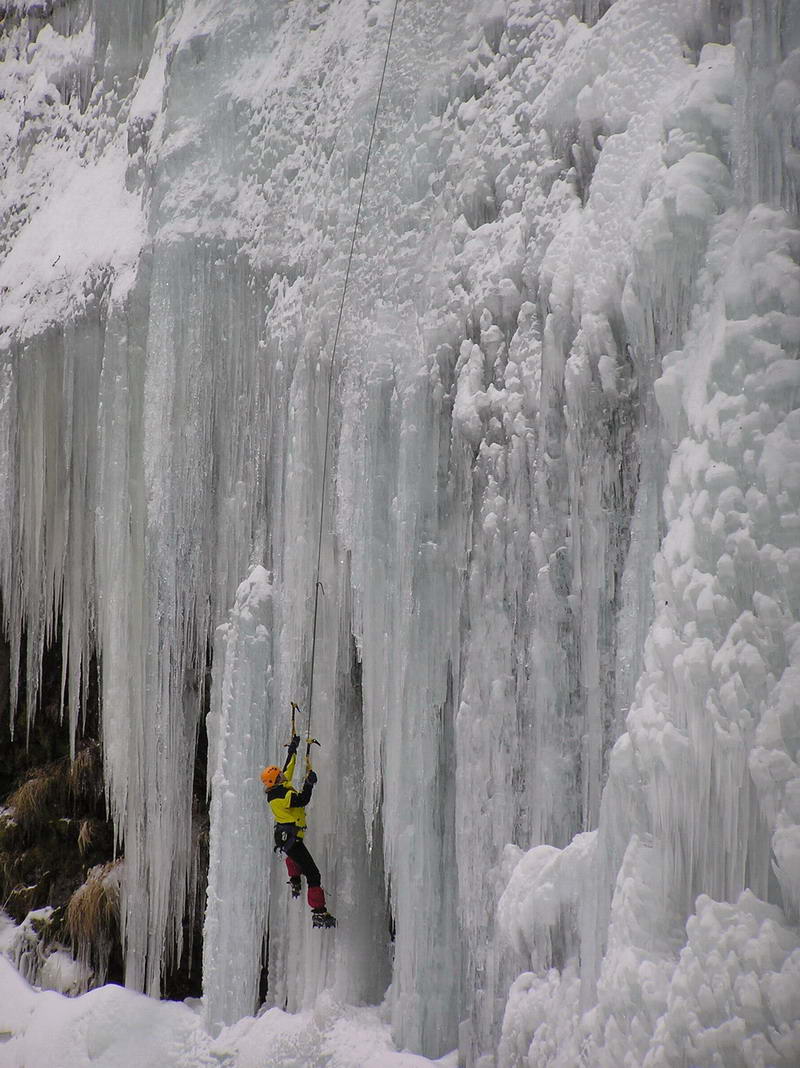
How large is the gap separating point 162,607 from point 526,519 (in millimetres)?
2693

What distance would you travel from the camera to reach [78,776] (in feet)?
27.8

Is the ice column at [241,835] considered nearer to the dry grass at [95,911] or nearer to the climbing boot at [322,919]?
the climbing boot at [322,919]

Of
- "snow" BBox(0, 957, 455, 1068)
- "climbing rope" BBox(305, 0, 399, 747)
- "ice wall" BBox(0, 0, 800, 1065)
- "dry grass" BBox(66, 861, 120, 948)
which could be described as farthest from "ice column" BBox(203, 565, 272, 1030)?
"dry grass" BBox(66, 861, 120, 948)

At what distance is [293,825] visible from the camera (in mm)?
4844

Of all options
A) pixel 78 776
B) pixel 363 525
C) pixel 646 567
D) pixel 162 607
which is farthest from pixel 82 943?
pixel 646 567

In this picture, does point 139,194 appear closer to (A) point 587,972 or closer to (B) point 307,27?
(B) point 307,27

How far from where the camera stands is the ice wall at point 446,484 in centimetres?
290

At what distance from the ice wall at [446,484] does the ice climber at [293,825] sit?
14 cm

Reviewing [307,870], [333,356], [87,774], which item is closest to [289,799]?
[307,870]

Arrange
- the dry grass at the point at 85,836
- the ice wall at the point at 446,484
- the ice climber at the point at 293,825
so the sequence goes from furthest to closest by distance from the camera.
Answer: the dry grass at the point at 85,836 → the ice climber at the point at 293,825 → the ice wall at the point at 446,484

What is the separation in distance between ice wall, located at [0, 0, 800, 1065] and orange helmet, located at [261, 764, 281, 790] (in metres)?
0.32

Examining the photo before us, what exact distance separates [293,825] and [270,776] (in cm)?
26

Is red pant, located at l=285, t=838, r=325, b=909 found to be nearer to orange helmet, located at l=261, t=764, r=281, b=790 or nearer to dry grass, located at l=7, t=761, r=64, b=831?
orange helmet, located at l=261, t=764, r=281, b=790

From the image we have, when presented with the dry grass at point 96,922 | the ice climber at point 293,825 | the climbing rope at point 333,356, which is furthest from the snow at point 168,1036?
the climbing rope at point 333,356
